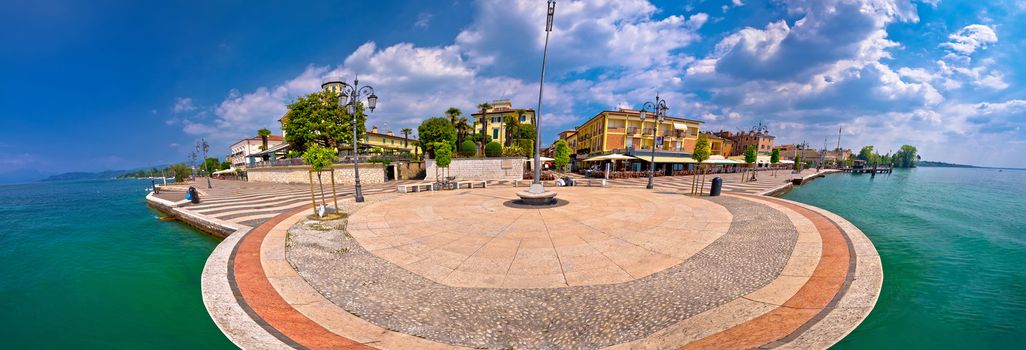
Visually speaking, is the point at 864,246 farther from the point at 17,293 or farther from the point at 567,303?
the point at 17,293

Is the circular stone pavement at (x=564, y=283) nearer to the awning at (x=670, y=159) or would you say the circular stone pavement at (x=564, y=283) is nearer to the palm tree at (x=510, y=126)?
the awning at (x=670, y=159)

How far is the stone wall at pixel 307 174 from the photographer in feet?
104

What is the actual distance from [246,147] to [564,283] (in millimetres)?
102561

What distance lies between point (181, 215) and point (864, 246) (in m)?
24.9

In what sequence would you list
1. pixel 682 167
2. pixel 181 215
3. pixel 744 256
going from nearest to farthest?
pixel 744 256 < pixel 181 215 < pixel 682 167

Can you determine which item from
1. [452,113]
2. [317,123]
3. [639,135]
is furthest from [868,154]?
[317,123]

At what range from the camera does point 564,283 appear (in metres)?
5.55

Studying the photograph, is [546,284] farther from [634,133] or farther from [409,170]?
[634,133]

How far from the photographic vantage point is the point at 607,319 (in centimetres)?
454

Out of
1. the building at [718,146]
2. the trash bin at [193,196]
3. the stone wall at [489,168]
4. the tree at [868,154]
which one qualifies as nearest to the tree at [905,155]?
the tree at [868,154]

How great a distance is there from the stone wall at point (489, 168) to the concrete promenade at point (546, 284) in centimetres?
2197

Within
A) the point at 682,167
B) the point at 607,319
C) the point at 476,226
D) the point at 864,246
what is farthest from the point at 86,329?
the point at 682,167

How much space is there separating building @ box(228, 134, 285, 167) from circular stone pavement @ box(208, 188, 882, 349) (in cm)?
7710

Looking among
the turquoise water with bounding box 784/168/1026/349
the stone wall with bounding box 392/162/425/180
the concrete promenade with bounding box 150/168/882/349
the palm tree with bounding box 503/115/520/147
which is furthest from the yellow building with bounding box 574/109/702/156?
the concrete promenade with bounding box 150/168/882/349
